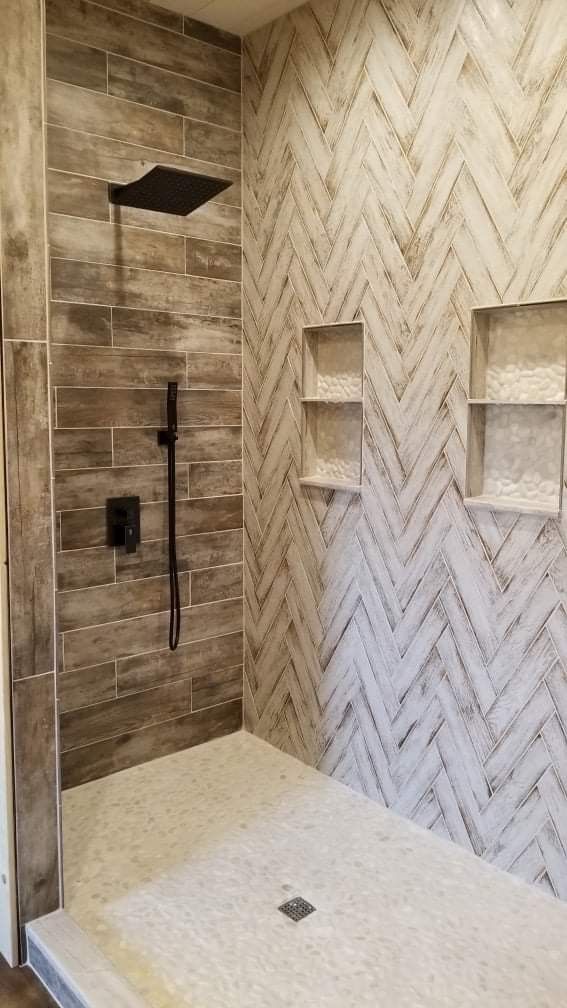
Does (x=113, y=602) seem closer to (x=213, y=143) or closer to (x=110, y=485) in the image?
(x=110, y=485)

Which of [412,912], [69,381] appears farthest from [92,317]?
[412,912]

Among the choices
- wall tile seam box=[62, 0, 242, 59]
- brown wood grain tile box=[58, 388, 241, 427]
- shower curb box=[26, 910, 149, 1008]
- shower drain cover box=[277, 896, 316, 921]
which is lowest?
shower drain cover box=[277, 896, 316, 921]

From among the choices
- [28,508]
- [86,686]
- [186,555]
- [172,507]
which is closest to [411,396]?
[172,507]

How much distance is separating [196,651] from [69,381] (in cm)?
124

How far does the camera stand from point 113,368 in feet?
9.58

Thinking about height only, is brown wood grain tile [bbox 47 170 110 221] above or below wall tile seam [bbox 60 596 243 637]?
above

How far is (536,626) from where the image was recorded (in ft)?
7.61

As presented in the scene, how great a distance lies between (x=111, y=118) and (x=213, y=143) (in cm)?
45

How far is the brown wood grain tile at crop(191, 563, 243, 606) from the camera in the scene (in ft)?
10.7

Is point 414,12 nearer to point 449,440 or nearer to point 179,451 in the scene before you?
point 449,440

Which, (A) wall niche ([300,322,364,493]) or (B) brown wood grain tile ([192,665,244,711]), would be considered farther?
(B) brown wood grain tile ([192,665,244,711])

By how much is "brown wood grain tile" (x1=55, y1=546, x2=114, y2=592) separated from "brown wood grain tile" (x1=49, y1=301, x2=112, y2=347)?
0.77m

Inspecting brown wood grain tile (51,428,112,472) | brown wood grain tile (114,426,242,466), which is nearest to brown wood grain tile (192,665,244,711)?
brown wood grain tile (114,426,242,466)

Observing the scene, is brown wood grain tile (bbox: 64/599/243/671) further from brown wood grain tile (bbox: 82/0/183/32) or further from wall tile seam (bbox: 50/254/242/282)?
brown wood grain tile (bbox: 82/0/183/32)
